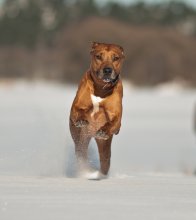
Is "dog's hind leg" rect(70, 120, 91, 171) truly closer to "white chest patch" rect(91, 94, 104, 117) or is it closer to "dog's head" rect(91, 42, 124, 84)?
"white chest patch" rect(91, 94, 104, 117)

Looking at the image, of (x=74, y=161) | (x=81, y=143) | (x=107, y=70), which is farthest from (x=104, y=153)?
(x=107, y=70)

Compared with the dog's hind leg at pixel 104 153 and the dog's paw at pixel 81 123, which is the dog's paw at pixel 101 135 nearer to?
the dog's paw at pixel 81 123

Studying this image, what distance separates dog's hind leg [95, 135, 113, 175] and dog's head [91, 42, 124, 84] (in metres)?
0.52

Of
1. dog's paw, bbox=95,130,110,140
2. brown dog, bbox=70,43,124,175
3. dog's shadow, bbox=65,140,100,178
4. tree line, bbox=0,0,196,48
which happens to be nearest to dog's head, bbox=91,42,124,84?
brown dog, bbox=70,43,124,175

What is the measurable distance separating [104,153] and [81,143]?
21 centimetres

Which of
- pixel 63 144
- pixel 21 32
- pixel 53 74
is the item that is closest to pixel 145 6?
pixel 21 32

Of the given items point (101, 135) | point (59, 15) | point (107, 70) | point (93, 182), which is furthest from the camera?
point (59, 15)

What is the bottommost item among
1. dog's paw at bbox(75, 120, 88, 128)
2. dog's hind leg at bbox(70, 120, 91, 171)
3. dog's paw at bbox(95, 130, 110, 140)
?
dog's hind leg at bbox(70, 120, 91, 171)

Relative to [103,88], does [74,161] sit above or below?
below

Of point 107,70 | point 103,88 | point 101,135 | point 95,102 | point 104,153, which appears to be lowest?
point 104,153

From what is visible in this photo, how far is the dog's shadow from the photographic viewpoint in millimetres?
7555

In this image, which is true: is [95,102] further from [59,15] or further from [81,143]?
[59,15]

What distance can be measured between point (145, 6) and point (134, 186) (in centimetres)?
5987

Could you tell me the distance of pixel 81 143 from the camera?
740 centimetres
